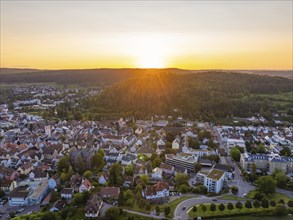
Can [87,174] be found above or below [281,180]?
below

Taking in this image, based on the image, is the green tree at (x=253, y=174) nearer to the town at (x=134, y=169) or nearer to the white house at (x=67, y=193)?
the town at (x=134, y=169)

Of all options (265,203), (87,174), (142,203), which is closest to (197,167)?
(265,203)

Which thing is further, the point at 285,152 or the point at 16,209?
the point at 285,152

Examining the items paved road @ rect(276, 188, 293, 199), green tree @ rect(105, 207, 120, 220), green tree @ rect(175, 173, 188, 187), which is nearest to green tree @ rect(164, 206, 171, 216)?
green tree @ rect(105, 207, 120, 220)

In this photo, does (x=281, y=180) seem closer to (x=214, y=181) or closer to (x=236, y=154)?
(x=214, y=181)

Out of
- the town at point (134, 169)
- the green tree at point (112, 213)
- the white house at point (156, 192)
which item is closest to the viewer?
the green tree at point (112, 213)

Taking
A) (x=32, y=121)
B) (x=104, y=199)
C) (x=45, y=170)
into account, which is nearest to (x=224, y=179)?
(x=104, y=199)

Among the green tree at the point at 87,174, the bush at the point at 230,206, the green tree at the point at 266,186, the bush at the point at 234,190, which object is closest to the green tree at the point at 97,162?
the green tree at the point at 87,174
